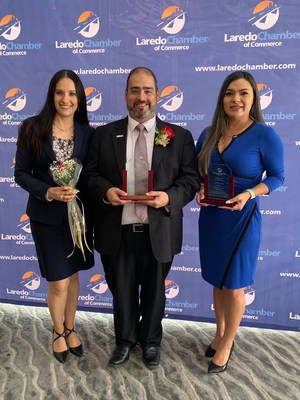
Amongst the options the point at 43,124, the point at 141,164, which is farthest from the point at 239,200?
the point at 43,124

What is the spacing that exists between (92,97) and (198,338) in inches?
84.8

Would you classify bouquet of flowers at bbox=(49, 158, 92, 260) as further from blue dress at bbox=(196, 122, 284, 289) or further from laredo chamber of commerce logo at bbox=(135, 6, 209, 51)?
laredo chamber of commerce logo at bbox=(135, 6, 209, 51)

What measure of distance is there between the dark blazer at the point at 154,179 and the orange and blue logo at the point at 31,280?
1408mm

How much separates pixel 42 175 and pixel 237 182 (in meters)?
1.19

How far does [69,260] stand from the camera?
2.20 m

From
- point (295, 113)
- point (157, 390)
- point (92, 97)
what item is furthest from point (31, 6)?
point (157, 390)

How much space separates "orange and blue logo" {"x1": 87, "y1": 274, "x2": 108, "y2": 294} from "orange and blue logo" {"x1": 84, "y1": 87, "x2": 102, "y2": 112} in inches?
59.7

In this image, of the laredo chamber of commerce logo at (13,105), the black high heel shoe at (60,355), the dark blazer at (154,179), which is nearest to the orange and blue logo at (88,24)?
the laredo chamber of commerce logo at (13,105)

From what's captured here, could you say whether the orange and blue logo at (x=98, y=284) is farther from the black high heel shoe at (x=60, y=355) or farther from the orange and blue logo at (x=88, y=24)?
the orange and blue logo at (x=88, y=24)

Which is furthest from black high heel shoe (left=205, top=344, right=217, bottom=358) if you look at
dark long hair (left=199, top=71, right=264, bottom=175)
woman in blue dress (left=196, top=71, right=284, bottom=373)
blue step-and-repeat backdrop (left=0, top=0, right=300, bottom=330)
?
dark long hair (left=199, top=71, right=264, bottom=175)

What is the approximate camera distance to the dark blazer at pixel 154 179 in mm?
1990

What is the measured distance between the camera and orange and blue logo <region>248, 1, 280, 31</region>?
2403 mm

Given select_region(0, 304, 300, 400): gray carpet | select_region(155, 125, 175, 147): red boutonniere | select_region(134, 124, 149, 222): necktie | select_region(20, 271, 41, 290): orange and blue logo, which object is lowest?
select_region(0, 304, 300, 400): gray carpet

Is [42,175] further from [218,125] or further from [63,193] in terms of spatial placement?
[218,125]
